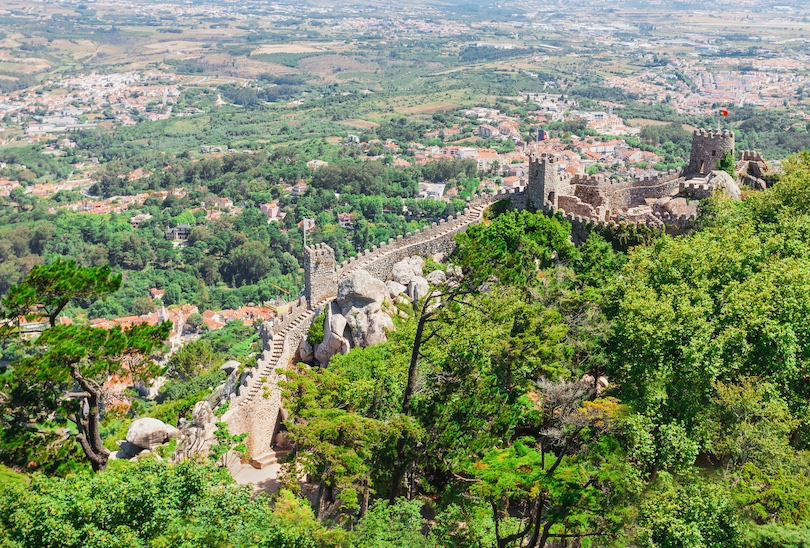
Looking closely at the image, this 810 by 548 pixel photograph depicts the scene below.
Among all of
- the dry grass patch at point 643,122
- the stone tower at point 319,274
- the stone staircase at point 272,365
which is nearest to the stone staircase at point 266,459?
the stone staircase at point 272,365

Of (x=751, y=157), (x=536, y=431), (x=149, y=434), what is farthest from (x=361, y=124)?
(x=536, y=431)

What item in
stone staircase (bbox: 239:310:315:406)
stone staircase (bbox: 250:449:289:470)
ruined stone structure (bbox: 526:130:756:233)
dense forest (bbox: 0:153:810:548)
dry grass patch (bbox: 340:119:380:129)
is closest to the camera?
dense forest (bbox: 0:153:810:548)

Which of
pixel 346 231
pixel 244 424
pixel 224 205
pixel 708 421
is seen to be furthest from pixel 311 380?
pixel 224 205

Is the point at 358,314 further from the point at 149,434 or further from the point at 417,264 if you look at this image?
the point at 149,434

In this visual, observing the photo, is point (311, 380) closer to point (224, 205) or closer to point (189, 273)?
point (189, 273)

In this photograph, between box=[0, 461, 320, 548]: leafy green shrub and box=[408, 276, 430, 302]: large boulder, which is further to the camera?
box=[408, 276, 430, 302]: large boulder

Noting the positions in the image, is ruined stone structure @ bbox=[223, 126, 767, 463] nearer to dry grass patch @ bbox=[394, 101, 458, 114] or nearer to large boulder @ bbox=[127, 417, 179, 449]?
large boulder @ bbox=[127, 417, 179, 449]

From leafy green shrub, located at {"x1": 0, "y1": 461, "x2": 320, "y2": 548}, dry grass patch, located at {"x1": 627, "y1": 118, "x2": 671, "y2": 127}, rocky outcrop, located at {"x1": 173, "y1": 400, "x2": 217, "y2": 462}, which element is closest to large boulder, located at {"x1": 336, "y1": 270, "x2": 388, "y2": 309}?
rocky outcrop, located at {"x1": 173, "y1": 400, "x2": 217, "y2": 462}
